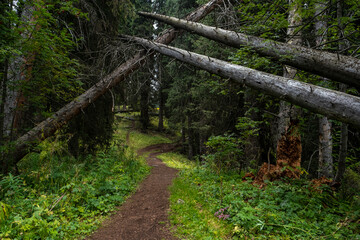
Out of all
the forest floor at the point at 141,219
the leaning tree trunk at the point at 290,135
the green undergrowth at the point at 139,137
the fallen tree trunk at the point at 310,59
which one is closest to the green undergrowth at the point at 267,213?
the forest floor at the point at 141,219

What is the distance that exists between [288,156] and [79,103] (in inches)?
253

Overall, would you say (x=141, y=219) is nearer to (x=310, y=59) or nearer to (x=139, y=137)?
(x=310, y=59)

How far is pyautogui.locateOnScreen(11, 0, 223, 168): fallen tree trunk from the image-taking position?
466cm

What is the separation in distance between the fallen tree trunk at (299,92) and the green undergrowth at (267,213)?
1.62m

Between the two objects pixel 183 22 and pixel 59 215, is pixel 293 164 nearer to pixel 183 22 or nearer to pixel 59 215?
pixel 59 215

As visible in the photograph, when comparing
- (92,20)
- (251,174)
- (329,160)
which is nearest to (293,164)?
(251,174)

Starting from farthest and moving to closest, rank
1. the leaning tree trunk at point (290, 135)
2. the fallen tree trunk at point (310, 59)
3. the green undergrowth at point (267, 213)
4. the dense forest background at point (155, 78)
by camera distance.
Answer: the leaning tree trunk at point (290, 135) → the dense forest background at point (155, 78) → the fallen tree trunk at point (310, 59) → the green undergrowth at point (267, 213)

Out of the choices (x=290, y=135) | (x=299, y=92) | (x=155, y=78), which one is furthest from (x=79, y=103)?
(x=290, y=135)

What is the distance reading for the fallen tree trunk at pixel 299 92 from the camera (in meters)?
2.82

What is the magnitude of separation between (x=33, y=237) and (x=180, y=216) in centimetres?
237

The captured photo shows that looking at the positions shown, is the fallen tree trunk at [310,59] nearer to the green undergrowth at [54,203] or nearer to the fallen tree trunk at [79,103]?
the fallen tree trunk at [79,103]

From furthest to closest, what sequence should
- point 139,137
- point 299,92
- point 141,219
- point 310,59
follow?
point 139,137 → point 310,59 → point 141,219 → point 299,92

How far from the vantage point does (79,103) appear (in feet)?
19.5

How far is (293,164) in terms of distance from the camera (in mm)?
4617
